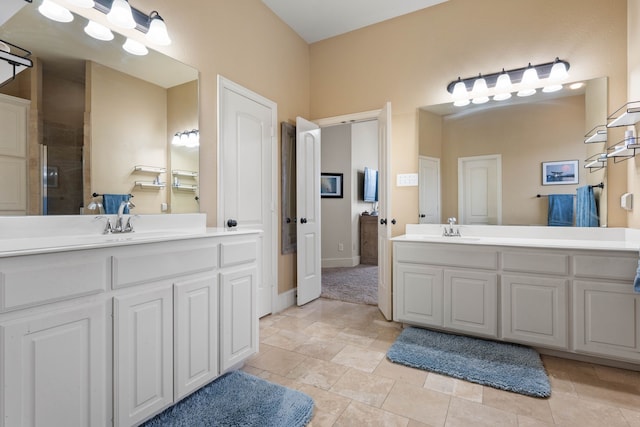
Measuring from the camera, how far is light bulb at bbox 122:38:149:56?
1.90 metres

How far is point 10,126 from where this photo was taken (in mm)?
1470

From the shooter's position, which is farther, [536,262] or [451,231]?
[451,231]

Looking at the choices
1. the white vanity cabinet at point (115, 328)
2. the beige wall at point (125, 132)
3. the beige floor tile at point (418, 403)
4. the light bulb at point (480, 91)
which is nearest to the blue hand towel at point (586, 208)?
the light bulb at point (480, 91)

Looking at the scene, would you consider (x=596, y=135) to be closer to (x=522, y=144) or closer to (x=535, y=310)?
(x=522, y=144)

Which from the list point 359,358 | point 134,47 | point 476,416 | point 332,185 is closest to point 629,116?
point 476,416

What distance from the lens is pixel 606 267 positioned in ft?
6.49

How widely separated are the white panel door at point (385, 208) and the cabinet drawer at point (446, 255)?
26 centimetres

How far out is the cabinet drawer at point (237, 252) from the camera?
6.03 ft

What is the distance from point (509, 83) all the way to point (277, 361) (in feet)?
9.60

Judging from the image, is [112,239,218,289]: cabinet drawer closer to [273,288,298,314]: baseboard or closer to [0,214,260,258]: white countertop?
[0,214,260,258]: white countertop

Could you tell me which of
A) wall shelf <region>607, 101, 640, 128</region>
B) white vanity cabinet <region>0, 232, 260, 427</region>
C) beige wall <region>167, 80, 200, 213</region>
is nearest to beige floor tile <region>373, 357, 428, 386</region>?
white vanity cabinet <region>0, 232, 260, 427</region>

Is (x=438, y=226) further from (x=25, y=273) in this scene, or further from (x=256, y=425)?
(x=25, y=273)

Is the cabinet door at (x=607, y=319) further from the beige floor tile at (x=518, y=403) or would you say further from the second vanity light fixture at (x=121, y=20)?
the second vanity light fixture at (x=121, y=20)

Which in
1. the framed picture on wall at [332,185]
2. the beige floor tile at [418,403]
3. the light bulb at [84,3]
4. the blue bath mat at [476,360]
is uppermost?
the light bulb at [84,3]
